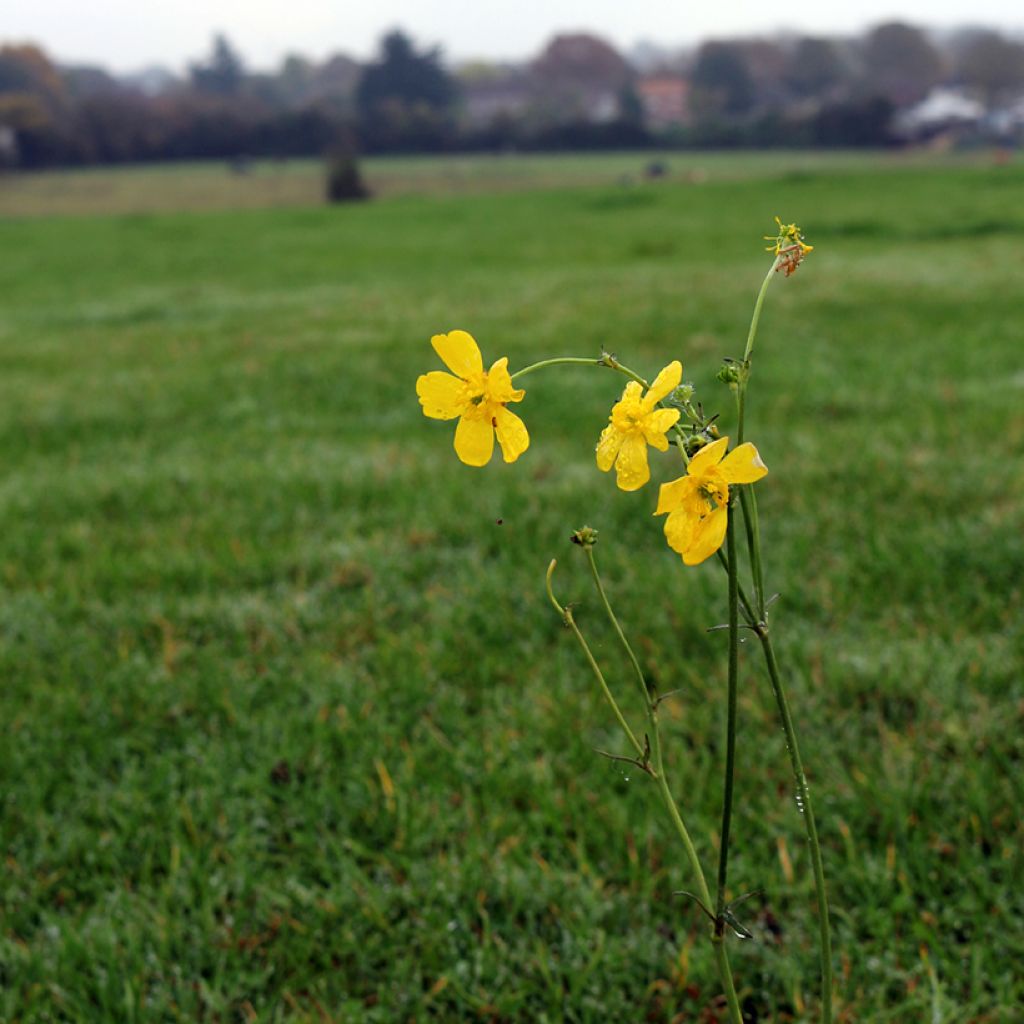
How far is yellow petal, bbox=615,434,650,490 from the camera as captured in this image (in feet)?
2.17

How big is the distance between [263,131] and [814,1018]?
5207 centimetres

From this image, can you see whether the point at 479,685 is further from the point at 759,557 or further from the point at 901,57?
the point at 901,57

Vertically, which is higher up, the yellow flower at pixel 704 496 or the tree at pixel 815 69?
the tree at pixel 815 69

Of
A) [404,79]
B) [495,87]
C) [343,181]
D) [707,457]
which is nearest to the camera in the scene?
[707,457]

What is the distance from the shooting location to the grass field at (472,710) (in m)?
1.48

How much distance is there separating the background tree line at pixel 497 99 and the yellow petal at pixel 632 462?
4867 cm

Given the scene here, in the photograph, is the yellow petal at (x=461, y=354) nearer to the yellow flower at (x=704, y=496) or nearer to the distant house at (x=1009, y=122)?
the yellow flower at (x=704, y=496)

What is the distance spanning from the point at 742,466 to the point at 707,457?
24 millimetres

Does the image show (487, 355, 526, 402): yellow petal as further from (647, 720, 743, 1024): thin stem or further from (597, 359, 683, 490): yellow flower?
(647, 720, 743, 1024): thin stem

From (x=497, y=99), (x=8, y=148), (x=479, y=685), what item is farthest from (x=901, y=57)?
(x=479, y=685)

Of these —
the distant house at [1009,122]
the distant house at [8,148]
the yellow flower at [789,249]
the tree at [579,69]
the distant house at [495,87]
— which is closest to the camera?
the yellow flower at [789,249]

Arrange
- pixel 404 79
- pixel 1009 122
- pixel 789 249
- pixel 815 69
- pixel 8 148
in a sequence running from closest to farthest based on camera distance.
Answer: pixel 789 249 → pixel 8 148 → pixel 1009 122 → pixel 404 79 → pixel 815 69

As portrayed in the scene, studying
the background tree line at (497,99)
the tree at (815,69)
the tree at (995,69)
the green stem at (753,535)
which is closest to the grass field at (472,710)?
the green stem at (753,535)

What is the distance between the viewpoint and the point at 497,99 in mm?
85438
